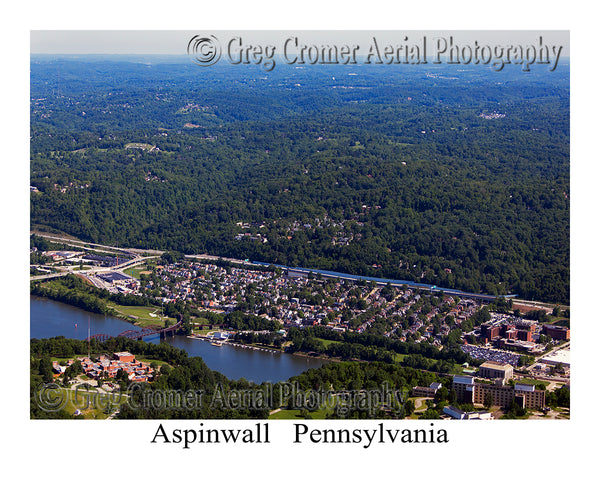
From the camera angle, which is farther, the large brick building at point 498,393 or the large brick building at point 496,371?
the large brick building at point 496,371

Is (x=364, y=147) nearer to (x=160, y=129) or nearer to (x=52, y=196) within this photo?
(x=160, y=129)

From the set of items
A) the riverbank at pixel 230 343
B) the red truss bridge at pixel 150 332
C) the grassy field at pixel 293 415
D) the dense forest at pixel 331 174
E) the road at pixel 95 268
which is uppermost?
the dense forest at pixel 331 174

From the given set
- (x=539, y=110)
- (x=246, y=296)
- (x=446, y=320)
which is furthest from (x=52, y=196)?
(x=539, y=110)

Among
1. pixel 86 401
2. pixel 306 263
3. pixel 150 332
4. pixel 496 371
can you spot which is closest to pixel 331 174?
pixel 306 263

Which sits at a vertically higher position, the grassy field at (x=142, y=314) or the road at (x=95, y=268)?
the road at (x=95, y=268)

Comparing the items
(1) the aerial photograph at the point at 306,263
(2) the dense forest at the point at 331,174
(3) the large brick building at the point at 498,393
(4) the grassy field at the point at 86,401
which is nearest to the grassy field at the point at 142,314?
(1) the aerial photograph at the point at 306,263

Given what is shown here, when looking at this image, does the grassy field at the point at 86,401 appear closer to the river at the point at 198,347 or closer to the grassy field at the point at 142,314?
the river at the point at 198,347

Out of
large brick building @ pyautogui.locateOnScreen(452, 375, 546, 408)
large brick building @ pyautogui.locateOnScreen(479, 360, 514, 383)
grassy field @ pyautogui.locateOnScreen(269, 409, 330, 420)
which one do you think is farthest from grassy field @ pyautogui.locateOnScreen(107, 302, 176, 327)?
large brick building @ pyautogui.locateOnScreen(452, 375, 546, 408)
